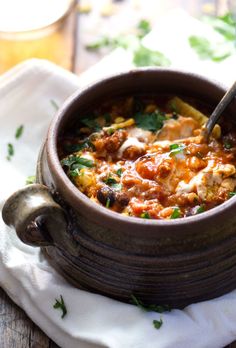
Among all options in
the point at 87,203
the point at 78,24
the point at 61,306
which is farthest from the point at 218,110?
the point at 78,24

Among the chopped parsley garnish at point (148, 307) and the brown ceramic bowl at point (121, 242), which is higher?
the brown ceramic bowl at point (121, 242)

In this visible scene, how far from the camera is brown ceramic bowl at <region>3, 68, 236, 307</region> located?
2104mm

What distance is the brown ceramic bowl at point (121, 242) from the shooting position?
2.10 meters

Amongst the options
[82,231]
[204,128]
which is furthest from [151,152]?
[82,231]

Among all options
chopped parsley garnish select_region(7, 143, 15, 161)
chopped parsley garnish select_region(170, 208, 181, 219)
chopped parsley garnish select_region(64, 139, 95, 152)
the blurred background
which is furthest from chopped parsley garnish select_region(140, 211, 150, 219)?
the blurred background

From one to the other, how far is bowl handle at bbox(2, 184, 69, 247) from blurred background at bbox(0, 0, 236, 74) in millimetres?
1464

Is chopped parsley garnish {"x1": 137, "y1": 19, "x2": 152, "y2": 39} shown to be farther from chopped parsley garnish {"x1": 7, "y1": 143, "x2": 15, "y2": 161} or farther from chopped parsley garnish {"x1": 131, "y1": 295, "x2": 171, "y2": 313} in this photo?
chopped parsley garnish {"x1": 131, "y1": 295, "x2": 171, "y2": 313}

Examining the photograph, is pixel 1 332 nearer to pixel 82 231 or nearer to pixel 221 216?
pixel 82 231

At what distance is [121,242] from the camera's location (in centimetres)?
214

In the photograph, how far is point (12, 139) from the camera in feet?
9.62

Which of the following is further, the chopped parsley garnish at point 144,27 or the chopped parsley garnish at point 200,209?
the chopped parsley garnish at point 144,27

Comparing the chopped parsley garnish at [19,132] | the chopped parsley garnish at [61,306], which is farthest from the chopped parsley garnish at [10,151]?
the chopped parsley garnish at [61,306]

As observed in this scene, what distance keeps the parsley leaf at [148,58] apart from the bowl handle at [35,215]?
122 centimetres

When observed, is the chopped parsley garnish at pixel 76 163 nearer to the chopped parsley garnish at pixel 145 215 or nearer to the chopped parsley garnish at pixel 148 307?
the chopped parsley garnish at pixel 145 215
